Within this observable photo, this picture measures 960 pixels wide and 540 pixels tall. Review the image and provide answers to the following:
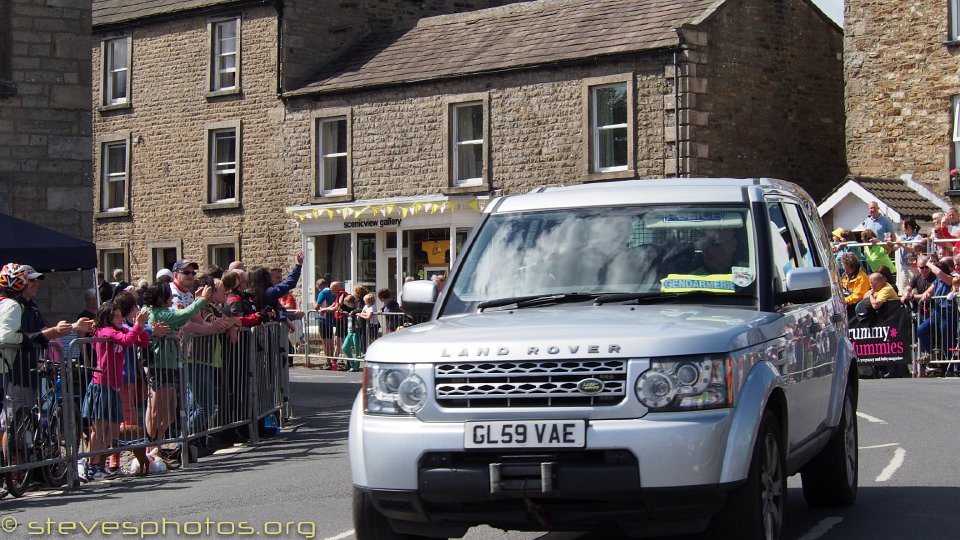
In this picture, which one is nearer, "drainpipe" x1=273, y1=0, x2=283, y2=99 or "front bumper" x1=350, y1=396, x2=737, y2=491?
"front bumper" x1=350, y1=396, x2=737, y2=491

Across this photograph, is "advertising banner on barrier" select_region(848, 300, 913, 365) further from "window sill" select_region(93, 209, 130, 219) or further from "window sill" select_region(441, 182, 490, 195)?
"window sill" select_region(93, 209, 130, 219)

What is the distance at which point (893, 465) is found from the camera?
1191cm

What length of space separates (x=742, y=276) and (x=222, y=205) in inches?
1318

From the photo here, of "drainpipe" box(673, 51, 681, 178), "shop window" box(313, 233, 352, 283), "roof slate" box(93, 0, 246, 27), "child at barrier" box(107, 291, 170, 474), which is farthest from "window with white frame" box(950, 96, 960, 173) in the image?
"child at barrier" box(107, 291, 170, 474)

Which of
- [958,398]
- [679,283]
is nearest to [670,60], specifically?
[958,398]

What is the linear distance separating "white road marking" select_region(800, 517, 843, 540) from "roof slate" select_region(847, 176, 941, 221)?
22.2m

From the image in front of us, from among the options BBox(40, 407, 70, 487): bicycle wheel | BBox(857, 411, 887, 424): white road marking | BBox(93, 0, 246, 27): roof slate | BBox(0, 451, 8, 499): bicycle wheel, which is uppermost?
BBox(93, 0, 246, 27): roof slate

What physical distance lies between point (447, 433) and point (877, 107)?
28163mm

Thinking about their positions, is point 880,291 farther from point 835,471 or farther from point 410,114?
point 410,114

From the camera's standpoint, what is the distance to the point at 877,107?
3306 centimetres

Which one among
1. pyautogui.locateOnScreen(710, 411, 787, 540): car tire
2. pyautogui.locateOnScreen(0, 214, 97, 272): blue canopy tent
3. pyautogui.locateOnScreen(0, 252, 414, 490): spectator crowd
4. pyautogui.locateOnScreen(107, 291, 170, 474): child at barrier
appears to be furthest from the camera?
pyautogui.locateOnScreen(0, 214, 97, 272): blue canopy tent

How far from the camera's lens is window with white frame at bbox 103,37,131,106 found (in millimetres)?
42750

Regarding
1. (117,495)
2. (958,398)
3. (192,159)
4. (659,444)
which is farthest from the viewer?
(192,159)

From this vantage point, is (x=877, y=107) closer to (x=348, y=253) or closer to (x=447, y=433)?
(x=348, y=253)
